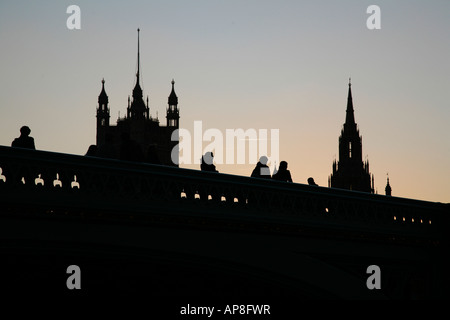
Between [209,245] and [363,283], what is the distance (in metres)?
5.00

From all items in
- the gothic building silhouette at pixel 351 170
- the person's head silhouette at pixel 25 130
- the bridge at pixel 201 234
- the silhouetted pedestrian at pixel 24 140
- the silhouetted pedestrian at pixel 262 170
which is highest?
the gothic building silhouette at pixel 351 170

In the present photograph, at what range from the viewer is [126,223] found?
18.7m

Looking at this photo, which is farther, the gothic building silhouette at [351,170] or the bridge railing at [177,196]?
the gothic building silhouette at [351,170]

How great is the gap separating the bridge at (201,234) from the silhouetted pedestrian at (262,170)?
920 millimetres

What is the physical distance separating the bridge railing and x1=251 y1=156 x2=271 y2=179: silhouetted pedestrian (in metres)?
0.92

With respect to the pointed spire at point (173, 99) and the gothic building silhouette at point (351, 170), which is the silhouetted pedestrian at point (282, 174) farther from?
the gothic building silhouette at point (351, 170)

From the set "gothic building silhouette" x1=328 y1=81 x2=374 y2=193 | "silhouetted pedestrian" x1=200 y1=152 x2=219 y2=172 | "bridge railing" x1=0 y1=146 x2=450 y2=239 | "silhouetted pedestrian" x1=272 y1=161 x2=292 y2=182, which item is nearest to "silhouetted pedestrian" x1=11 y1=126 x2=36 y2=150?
"bridge railing" x1=0 y1=146 x2=450 y2=239

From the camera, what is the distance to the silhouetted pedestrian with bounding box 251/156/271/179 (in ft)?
75.6

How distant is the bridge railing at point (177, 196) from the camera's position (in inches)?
674

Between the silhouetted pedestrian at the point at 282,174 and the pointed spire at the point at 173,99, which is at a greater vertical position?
the pointed spire at the point at 173,99

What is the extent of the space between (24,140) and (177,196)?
3030 mm

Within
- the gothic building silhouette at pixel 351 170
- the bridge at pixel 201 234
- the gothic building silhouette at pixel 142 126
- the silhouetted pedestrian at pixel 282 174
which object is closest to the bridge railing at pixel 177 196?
the bridge at pixel 201 234
